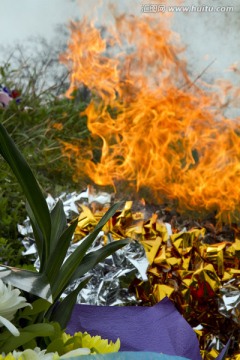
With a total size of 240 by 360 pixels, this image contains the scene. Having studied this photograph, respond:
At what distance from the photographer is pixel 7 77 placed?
10.8ft

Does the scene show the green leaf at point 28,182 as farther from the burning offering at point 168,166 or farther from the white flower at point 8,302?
the burning offering at point 168,166

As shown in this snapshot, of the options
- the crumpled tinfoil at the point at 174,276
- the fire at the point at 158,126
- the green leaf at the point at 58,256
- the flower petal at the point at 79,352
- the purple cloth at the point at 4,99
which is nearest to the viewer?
the flower petal at the point at 79,352

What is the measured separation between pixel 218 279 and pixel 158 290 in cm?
12

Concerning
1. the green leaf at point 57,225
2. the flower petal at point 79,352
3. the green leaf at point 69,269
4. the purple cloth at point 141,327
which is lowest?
the purple cloth at point 141,327

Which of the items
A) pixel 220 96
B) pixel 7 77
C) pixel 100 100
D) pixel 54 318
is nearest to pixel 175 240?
pixel 54 318

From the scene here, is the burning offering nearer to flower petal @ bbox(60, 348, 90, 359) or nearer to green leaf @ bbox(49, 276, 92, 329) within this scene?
green leaf @ bbox(49, 276, 92, 329)

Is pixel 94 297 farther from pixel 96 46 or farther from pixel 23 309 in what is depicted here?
pixel 96 46

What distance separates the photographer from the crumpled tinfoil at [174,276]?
1.14 metres

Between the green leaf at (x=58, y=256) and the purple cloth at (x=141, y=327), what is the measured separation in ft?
0.34

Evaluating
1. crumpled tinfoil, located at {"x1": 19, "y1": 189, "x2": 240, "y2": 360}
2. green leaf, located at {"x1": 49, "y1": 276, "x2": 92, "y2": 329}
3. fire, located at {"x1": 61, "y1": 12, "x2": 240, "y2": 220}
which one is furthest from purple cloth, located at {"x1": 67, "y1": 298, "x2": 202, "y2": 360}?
fire, located at {"x1": 61, "y1": 12, "x2": 240, "y2": 220}

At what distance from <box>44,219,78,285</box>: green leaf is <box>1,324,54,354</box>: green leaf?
0.21ft

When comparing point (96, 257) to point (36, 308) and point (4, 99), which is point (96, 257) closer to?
point (36, 308)

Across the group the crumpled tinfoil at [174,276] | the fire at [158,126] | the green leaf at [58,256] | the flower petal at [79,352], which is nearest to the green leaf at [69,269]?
the green leaf at [58,256]

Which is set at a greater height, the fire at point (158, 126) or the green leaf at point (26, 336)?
the green leaf at point (26, 336)
